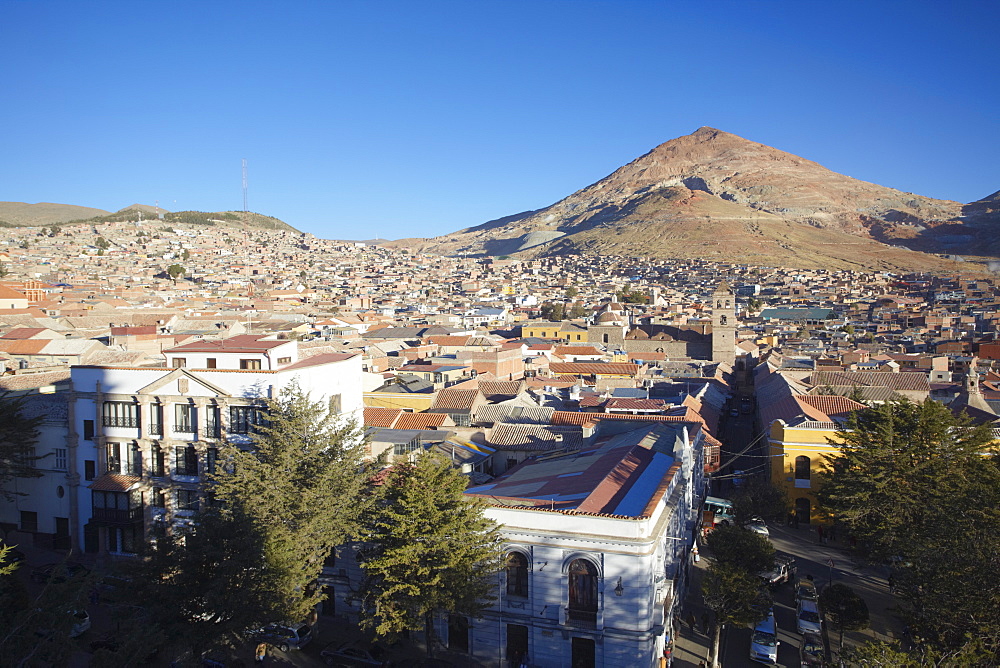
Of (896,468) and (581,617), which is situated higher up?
(896,468)

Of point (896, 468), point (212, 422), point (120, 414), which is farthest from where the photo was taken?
point (896, 468)

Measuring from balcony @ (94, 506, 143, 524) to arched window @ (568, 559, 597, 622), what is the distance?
11.6m

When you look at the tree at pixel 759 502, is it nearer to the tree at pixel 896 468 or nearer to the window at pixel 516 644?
the tree at pixel 896 468

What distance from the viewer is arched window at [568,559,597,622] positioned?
12.9 m

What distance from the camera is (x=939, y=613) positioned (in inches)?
476

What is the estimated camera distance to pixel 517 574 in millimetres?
13648

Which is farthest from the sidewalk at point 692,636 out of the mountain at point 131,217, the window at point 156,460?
the mountain at point 131,217

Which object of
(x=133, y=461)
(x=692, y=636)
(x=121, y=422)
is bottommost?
(x=692, y=636)

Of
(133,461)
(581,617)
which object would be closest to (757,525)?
(581,617)

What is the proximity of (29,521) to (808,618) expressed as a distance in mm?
20462

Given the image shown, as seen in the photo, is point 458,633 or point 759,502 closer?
point 458,633

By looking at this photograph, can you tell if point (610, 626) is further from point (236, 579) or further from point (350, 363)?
point (350, 363)

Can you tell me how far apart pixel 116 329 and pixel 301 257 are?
126022 mm

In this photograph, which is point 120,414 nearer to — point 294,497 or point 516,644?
point 294,497
